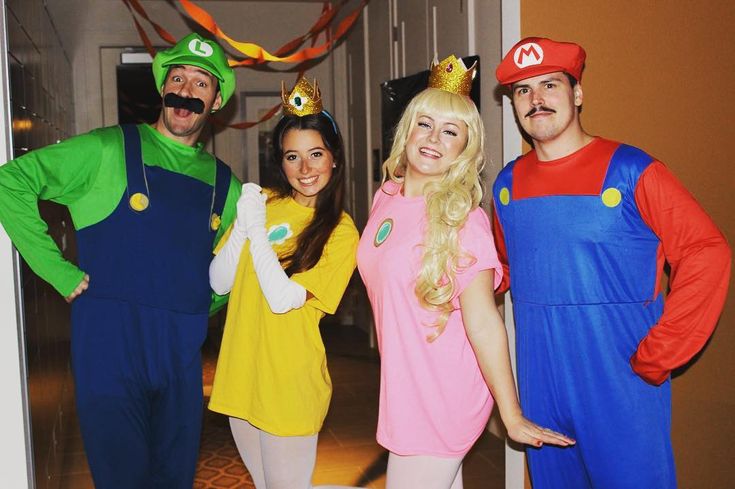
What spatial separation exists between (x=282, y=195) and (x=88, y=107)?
5612 millimetres

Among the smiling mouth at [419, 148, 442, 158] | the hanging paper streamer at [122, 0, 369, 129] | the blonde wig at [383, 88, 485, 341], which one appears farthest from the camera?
the hanging paper streamer at [122, 0, 369, 129]

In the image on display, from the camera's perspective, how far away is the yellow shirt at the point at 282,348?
80.4 inches

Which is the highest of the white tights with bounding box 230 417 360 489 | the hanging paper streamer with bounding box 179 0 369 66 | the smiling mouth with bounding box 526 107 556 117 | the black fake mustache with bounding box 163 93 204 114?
the hanging paper streamer with bounding box 179 0 369 66

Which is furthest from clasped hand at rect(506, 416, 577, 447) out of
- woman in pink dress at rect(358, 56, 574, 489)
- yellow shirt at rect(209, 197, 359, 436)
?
yellow shirt at rect(209, 197, 359, 436)

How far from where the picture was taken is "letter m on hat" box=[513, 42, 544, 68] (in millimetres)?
2090

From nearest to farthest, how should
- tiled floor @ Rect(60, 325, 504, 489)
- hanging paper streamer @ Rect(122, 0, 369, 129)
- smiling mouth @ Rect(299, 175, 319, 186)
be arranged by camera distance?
smiling mouth @ Rect(299, 175, 319, 186)
tiled floor @ Rect(60, 325, 504, 489)
hanging paper streamer @ Rect(122, 0, 369, 129)

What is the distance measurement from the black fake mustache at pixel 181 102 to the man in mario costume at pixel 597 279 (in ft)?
3.09

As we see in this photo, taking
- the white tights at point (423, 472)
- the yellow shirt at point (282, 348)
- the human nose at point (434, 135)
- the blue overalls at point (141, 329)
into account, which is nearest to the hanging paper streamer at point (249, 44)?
the blue overalls at point (141, 329)

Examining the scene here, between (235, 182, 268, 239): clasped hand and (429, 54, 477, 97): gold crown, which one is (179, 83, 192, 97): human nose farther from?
(429, 54, 477, 97): gold crown

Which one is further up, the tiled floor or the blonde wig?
the blonde wig

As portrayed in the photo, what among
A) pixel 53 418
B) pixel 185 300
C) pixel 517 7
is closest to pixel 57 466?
pixel 53 418

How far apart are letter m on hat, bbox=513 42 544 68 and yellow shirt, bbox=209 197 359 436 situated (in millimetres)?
698

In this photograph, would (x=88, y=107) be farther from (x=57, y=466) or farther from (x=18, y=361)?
(x=18, y=361)

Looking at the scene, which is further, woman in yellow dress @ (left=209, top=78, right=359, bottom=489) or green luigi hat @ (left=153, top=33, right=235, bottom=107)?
green luigi hat @ (left=153, top=33, right=235, bottom=107)
